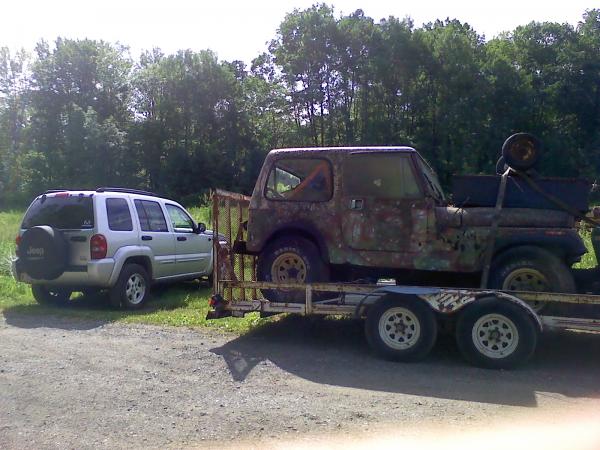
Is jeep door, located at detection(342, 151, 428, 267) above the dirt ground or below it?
above

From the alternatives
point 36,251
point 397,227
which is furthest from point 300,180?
point 36,251

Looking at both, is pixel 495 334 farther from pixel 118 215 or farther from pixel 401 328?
pixel 118 215

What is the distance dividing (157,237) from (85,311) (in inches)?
69.0

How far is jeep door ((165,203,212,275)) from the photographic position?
38.8 feet

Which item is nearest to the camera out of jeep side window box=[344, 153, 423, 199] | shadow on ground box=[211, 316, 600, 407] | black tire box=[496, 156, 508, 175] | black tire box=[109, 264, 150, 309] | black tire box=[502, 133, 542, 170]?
shadow on ground box=[211, 316, 600, 407]

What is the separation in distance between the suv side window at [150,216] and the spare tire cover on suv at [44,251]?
1.49 meters

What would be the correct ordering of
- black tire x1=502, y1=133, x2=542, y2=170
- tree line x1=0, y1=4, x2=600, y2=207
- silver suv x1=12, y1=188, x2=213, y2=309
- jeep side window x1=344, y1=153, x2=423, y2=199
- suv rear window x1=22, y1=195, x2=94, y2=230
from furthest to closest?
tree line x1=0, y1=4, x2=600, y2=207, suv rear window x1=22, y1=195, x2=94, y2=230, silver suv x1=12, y1=188, x2=213, y2=309, jeep side window x1=344, y1=153, x2=423, y2=199, black tire x1=502, y1=133, x2=542, y2=170

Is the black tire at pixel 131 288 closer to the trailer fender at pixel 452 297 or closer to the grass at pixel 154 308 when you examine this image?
the grass at pixel 154 308

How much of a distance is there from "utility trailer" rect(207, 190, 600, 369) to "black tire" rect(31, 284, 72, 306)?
443cm

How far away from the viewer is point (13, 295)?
1189cm

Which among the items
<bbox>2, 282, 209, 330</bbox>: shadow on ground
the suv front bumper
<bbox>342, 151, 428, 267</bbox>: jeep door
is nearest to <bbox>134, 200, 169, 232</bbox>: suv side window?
the suv front bumper

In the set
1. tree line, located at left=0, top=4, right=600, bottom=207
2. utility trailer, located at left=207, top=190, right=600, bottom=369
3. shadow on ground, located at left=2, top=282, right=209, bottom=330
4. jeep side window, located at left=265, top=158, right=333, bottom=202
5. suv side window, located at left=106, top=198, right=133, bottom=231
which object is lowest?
shadow on ground, located at left=2, top=282, right=209, bottom=330

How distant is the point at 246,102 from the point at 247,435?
46594 millimetres

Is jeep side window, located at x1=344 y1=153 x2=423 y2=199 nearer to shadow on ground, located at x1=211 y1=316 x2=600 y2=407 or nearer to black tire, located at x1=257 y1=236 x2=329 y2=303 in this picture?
black tire, located at x1=257 y1=236 x2=329 y2=303
